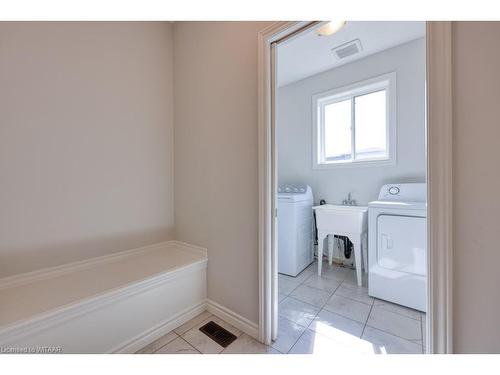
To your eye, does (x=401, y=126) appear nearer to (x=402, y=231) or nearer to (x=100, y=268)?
(x=402, y=231)

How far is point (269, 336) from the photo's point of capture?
131 cm

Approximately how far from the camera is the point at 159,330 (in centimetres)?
136

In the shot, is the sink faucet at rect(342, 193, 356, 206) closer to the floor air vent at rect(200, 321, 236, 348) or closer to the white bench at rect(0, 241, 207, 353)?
the white bench at rect(0, 241, 207, 353)

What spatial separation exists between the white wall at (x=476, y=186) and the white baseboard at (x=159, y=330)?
4.90 ft

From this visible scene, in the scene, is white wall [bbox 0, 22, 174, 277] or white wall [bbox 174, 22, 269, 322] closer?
white wall [bbox 0, 22, 174, 277]

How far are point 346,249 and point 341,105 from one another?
183cm

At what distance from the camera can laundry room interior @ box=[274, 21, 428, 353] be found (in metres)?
1.55

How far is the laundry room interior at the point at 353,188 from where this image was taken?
155 cm

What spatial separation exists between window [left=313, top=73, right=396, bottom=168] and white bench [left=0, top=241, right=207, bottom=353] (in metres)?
2.07

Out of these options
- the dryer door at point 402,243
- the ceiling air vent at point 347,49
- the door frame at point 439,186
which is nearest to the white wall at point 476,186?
the door frame at point 439,186

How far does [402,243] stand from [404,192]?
601 mm

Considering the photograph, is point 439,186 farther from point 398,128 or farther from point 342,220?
point 398,128

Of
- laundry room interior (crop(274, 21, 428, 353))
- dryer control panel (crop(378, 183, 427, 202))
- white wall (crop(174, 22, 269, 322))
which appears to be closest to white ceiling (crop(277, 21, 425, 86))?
laundry room interior (crop(274, 21, 428, 353))

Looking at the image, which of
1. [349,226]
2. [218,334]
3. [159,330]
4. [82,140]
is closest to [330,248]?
[349,226]
